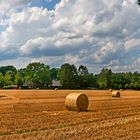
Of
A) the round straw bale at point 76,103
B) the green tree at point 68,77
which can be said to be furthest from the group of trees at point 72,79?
the round straw bale at point 76,103

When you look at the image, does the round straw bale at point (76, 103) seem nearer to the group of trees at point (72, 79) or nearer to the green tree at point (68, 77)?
the group of trees at point (72, 79)

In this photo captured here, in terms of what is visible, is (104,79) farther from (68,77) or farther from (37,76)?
(37,76)

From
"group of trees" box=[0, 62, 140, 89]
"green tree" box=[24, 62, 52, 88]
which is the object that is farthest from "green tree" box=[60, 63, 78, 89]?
"green tree" box=[24, 62, 52, 88]

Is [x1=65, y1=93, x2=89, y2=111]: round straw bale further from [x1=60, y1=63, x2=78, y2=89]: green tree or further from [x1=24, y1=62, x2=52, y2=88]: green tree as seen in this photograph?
[x1=24, y1=62, x2=52, y2=88]: green tree

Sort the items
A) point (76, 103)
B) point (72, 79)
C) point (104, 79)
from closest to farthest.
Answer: point (76, 103) → point (72, 79) → point (104, 79)

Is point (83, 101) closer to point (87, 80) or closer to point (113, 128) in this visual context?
point (113, 128)

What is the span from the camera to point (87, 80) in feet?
459

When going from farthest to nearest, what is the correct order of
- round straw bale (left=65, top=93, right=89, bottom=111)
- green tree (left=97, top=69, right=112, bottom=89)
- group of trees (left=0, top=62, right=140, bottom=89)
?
green tree (left=97, top=69, right=112, bottom=89) < group of trees (left=0, top=62, right=140, bottom=89) < round straw bale (left=65, top=93, right=89, bottom=111)

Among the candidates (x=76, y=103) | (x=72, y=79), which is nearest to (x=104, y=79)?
(x=72, y=79)

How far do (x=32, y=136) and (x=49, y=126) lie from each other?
9.05 ft

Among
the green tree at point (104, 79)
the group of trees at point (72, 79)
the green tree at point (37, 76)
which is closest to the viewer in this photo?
the group of trees at point (72, 79)

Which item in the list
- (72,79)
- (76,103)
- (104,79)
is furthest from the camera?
(104,79)

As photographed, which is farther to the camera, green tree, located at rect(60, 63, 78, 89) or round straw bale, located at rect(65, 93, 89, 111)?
green tree, located at rect(60, 63, 78, 89)

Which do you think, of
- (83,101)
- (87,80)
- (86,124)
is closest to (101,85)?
(87,80)
